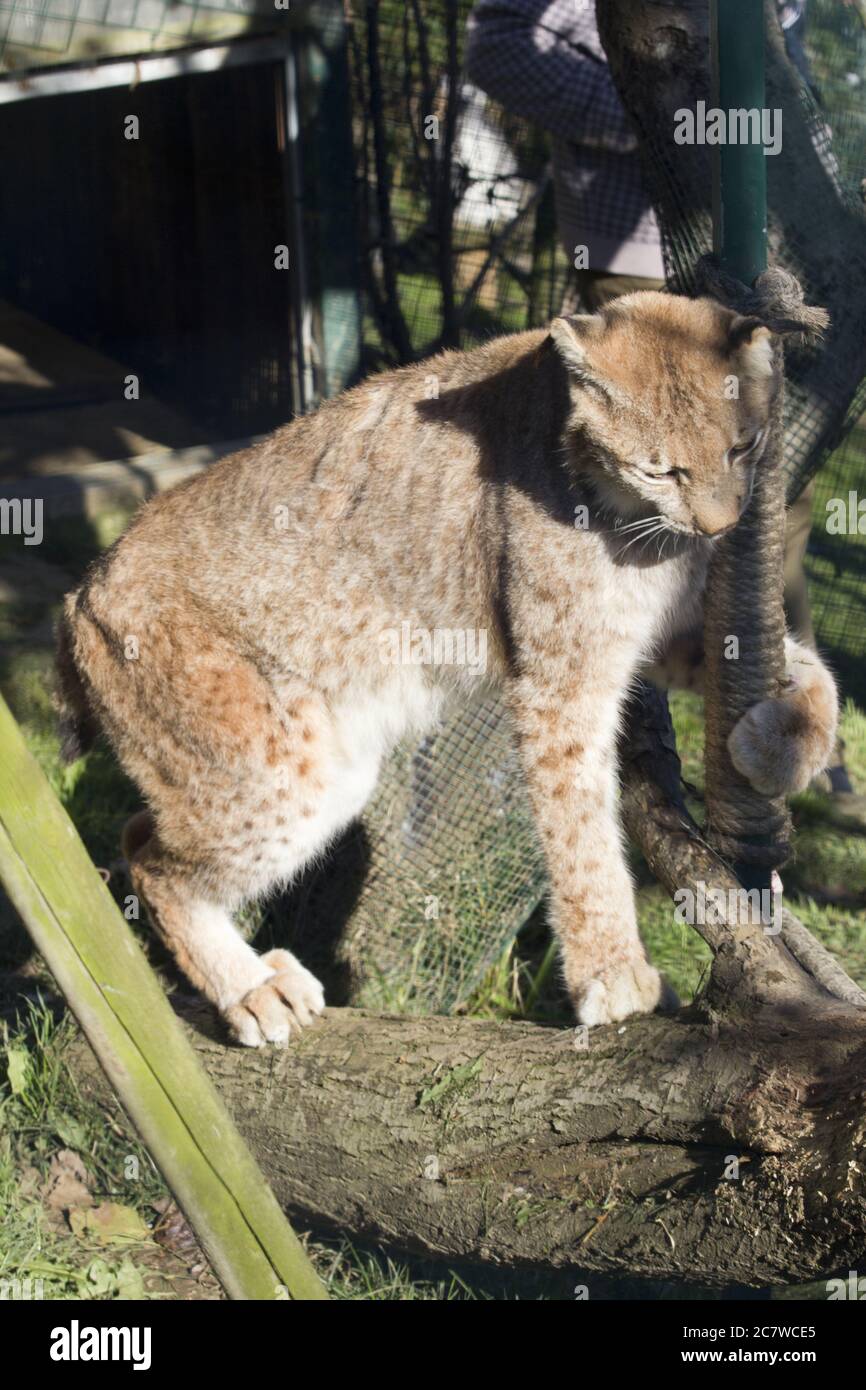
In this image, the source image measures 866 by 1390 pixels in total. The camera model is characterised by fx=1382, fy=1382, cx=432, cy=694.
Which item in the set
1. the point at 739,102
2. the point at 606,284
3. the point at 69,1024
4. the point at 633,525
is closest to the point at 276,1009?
the point at 69,1024

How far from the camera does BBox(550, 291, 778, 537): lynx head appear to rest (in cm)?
314

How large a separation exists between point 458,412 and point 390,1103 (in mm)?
1819

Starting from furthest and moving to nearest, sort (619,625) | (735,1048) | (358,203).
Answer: (358,203) → (619,625) → (735,1048)

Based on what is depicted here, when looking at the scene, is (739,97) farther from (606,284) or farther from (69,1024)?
(69,1024)

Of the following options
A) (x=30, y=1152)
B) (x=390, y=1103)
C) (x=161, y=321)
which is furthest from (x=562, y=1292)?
(x=161, y=321)

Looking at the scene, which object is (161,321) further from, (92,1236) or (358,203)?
(92,1236)

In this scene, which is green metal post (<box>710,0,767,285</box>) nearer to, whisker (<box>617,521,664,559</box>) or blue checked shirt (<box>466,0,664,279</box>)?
whisker (<box>617,521,664,559</box>)

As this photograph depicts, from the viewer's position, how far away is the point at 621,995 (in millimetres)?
3424

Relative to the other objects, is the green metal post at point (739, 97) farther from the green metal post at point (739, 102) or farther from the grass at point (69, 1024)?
the grass at point (69, 1024)

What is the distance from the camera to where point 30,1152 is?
3.90 m

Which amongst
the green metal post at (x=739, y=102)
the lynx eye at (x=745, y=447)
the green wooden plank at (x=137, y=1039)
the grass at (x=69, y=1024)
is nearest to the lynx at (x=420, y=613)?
the lynx eye at (x=745, y=447)

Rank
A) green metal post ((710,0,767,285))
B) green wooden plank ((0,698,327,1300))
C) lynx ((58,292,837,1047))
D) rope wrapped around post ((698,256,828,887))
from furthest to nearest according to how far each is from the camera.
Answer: lynx ((58,292,837,1047)), rope wrapped around post ((698,256,828,887)), green metal post ((710,0,767,285)), green wooden plank ((0,698,327,1300))

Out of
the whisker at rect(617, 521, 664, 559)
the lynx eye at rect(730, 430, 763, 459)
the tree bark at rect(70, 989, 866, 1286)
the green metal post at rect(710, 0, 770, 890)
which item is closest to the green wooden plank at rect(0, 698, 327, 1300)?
the tree bark at rect(70, 989, 866, 1286)

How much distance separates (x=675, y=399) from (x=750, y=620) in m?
0.54
